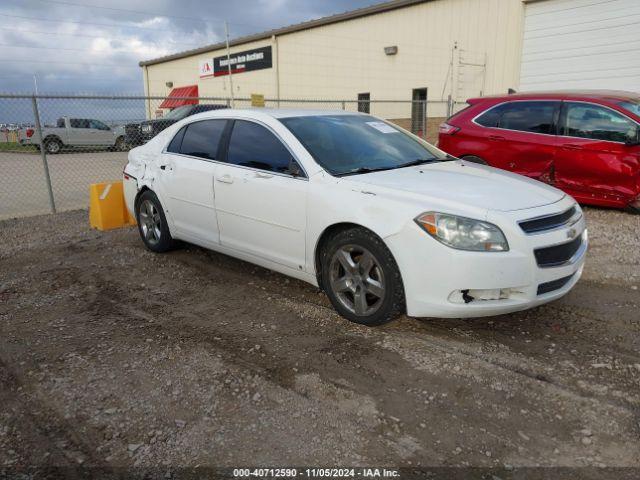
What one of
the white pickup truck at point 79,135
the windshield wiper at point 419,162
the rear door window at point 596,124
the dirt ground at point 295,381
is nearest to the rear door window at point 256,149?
the windshield wiper at point 419,162

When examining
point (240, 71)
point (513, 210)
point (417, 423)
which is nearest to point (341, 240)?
point (513, 210)

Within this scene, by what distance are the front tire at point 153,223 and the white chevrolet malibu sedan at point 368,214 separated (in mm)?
225

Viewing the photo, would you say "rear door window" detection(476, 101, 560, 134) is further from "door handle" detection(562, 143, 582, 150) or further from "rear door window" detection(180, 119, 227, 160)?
"rear door window" detection(180, 119, 227, 160)

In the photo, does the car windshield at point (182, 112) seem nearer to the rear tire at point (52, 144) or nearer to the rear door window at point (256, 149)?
the rear tire at point (52, 144)

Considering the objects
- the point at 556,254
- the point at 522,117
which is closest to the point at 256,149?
the point at 556,254

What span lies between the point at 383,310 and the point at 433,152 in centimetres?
194

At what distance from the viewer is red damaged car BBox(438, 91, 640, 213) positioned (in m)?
6.84

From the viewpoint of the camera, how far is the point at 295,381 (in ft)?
10.1

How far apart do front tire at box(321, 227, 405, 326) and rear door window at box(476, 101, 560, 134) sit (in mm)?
5123

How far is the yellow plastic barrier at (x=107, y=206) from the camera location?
6.97 meters

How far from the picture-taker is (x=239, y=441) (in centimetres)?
253

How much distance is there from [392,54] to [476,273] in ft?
61.3

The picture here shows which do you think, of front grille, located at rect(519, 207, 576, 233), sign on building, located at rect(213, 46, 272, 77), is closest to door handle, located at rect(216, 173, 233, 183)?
front grille, located at rect(519, 207, 576, 233)

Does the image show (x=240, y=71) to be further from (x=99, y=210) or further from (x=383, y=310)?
(x=383, y=310)
